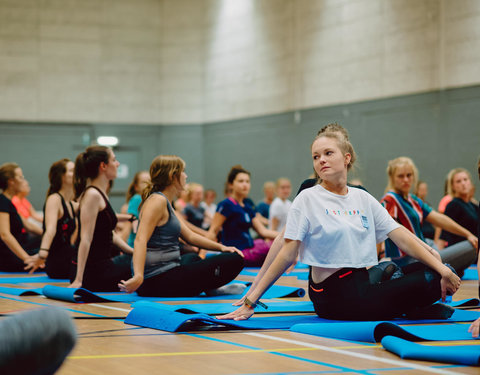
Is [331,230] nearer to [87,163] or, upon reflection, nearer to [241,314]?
[241,314]

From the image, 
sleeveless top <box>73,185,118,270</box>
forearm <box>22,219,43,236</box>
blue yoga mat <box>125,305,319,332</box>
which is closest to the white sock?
sleeveless top <box>73,185,118,270</box>

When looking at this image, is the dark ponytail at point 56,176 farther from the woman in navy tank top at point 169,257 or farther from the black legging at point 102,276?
the woman in navy tank top at point 169,257

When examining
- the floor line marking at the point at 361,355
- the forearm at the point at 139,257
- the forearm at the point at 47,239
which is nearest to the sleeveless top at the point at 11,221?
the forearm at the point at 47,239

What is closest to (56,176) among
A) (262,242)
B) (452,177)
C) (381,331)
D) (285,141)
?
(262,242)

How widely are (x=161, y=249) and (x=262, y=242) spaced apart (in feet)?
14.7

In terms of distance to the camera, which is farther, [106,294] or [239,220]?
[239,220]

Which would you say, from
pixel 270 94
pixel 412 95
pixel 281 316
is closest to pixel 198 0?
pixel 270 94

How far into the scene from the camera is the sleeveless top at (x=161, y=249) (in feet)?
18.7

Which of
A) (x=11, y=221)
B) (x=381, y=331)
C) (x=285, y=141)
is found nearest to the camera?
(x=381, y=331)

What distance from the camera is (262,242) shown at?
33.1 ft

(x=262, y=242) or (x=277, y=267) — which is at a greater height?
(x=277, y=267)

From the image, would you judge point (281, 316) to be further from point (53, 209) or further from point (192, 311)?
point (53, 209)

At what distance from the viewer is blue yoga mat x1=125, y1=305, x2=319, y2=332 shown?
12.6 feet

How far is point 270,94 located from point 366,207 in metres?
12.8
